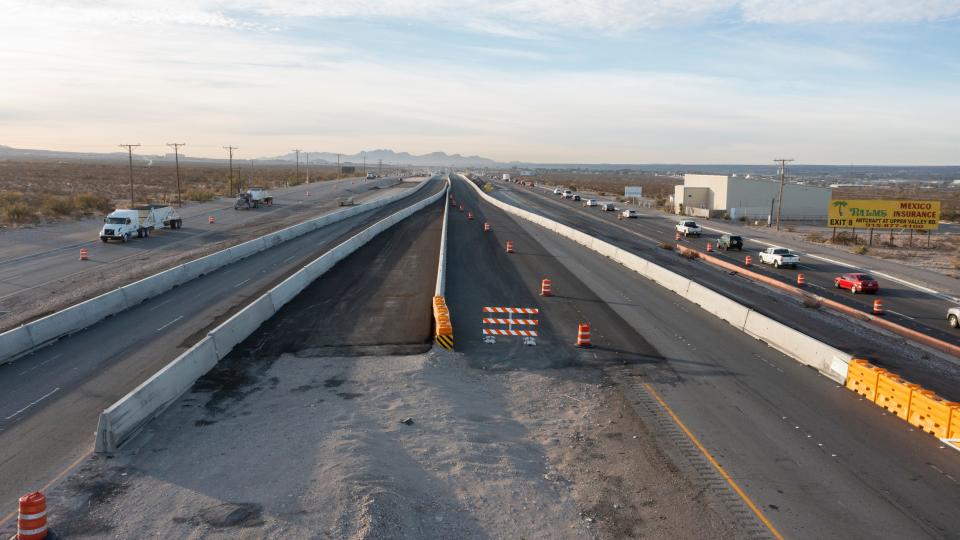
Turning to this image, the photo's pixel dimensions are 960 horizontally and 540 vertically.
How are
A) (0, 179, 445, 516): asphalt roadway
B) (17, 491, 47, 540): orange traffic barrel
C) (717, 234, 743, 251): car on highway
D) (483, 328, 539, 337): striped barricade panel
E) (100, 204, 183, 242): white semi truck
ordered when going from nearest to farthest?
(17, 491, 47, 540): orange traffic barrel
(0, 179, 445, 516): asphalt roadway
(483, 328, 539, 337): striped barricade panel
(100, 204, 183, 242): white semi truck
(717, 234, 743, 251): car on highway

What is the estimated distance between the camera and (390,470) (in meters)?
12.6

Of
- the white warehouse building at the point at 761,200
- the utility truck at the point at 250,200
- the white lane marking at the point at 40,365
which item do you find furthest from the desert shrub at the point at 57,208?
the white warehouse building at the point at 761,200

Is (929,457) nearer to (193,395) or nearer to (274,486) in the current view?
(274,486)

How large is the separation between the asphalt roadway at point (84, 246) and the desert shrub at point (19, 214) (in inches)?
86.0

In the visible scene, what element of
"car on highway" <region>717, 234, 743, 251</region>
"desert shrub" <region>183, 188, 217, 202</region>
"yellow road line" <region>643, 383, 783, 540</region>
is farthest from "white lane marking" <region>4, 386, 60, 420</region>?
"desert shrub" <region>183, 188, 217, 202</region>

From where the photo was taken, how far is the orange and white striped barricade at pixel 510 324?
888 inches

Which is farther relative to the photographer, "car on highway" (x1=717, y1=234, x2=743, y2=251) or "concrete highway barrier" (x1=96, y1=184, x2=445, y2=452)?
"car on highway" (x1=717, y1=234, x2=743, y2=251)

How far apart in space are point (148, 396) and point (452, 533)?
27.3 ft

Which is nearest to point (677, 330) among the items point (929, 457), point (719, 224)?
point (929, 457)

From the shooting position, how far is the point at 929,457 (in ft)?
45.9

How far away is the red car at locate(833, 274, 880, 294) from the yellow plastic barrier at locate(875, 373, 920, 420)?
776 inches

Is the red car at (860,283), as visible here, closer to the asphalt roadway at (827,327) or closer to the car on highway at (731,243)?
the asphalt roadway at (827,327)

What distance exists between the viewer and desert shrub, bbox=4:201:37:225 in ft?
169

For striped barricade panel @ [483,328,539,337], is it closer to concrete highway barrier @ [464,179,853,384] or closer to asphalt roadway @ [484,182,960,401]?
concrete highway barrier @ [464,179,853,384]
